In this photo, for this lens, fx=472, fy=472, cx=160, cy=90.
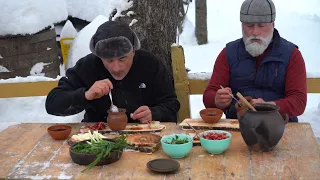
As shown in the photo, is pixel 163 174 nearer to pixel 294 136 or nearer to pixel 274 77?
pixel 294 136

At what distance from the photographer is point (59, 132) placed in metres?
2.95

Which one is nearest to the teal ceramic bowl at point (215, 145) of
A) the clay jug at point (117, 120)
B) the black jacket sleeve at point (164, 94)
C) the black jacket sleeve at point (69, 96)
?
the clay jug at point (117, 120)

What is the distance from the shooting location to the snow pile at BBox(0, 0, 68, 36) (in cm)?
660

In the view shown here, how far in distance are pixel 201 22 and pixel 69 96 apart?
33.9 ft

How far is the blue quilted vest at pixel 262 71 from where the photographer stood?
139 inches

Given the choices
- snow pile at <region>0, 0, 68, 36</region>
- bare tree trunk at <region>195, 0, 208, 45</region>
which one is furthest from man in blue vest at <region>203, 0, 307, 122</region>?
bare tree trunk at <region>195, 0, 208, 45</region>

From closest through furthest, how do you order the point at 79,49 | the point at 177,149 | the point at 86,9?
the point at 177,149, the point at 79,49, the point at 86,9

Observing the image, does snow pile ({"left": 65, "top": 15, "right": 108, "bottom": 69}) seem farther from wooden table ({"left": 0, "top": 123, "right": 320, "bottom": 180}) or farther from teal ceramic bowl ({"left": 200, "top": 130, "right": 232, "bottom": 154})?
teal ceramic bowl ({"left": 200, "top": 130, "right": 232, "bottom": 154})

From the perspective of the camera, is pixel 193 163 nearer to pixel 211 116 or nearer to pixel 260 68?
pixel 211 116

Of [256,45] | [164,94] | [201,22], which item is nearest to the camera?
[256,45]

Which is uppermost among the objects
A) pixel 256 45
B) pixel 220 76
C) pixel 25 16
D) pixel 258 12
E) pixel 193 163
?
pixel 258 12

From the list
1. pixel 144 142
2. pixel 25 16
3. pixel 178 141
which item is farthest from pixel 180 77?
pixel 25 16

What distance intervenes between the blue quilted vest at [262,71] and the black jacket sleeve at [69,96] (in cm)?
116

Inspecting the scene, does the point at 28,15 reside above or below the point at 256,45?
above
